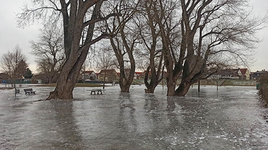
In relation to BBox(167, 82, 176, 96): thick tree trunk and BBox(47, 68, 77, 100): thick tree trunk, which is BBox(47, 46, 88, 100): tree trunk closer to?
BBox(47, 68, 77, 100): thick tree trunk

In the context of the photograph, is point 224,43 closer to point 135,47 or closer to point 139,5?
point 139,5

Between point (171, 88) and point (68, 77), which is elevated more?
point (68, 77)

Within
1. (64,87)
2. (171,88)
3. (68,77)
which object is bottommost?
(171,88)

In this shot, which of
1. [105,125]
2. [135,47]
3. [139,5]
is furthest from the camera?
[135,47]

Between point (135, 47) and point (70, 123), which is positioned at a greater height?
point (135, 47)

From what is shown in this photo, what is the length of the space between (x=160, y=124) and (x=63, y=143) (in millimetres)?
3520

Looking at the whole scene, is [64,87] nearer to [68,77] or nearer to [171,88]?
[68,77]

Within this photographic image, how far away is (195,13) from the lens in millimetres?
22844

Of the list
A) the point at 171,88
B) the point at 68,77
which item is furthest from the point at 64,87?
the point at 171,88

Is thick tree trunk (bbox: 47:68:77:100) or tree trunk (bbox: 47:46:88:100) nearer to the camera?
tree trunk (bbox: 47:46:88:100)

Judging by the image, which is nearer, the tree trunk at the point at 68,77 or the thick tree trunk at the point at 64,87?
the tree trunk at the point at 68,77

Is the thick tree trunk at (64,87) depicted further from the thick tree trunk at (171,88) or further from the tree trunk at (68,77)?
the thick tree trunk at (171,88)

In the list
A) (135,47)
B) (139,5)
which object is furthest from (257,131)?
(135,47)

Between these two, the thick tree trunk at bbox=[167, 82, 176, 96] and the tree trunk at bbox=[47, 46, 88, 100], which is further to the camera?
the thick tree trunk at bbox=[167, 82, 176, 96]
